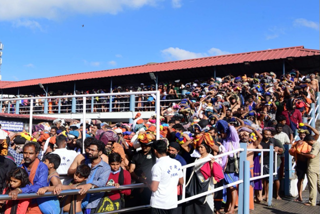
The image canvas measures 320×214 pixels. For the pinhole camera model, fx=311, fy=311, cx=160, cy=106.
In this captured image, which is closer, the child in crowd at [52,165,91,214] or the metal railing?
the metal railing

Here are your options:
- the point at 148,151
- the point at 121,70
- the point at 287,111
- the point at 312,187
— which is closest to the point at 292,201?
the point at 312,187

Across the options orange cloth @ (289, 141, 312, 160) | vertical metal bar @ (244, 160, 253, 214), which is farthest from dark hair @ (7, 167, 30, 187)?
orange cloth @ (289, 141, 312, 160)

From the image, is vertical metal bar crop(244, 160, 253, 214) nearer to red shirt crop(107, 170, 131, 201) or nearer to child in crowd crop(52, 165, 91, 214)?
red shirt crop(107, 170, 131, 201)

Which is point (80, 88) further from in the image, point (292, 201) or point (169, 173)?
point (169, 173)

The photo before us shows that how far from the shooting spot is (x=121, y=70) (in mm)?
18969

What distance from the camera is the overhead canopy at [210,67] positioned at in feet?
43.9

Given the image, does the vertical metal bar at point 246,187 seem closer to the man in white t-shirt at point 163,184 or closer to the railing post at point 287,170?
the man in white t-shirt at point 163,184

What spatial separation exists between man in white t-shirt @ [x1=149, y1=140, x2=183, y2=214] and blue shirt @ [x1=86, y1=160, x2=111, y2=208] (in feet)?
1.86

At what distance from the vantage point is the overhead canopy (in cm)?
1337

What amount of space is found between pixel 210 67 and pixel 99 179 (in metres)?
12.2

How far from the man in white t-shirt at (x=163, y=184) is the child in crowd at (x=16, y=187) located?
1.34 meters

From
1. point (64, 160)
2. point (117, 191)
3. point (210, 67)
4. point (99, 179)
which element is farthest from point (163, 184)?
point (210, 67)

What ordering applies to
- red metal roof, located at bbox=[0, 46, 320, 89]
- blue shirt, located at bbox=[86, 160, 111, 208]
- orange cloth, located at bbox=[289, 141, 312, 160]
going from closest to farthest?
blue shirt, located at bbox=[86, 160, 111, 208], orange cloth, located at bbox=[289, 141, 312, 160], red metal roof, located at bbox=[0, 46, 320, 89]

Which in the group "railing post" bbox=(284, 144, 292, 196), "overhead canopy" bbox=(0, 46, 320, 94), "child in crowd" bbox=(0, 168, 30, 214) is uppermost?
"overhead canopy" bbox=(0, 46, 320, 94)
